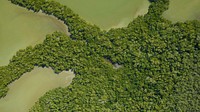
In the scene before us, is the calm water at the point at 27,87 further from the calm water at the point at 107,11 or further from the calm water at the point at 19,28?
the calm water at the point at 107,11

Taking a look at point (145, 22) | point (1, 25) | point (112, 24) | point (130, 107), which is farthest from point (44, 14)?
point (130, 107)

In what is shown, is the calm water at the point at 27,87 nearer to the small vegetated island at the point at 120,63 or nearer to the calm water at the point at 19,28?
the small vegetated island at the point at 120,63

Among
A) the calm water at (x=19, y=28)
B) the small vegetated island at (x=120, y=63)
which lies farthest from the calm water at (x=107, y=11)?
the calm water at (x=19, y=28)

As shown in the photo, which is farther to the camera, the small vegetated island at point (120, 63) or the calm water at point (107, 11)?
the calm water at point (107, 11)

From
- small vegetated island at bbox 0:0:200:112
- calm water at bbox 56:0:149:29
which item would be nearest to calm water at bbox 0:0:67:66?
small vegetated island at bbox 0:0:200:112

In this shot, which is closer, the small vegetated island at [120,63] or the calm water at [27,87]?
the small vegetated island at [120,63]

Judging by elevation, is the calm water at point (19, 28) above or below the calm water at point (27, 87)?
above

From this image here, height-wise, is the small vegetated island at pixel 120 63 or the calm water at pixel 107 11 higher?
the calm water at pixel 107 11

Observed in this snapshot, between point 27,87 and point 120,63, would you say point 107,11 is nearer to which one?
point 120,63

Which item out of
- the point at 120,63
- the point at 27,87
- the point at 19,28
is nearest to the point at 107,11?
the point at 120,63
